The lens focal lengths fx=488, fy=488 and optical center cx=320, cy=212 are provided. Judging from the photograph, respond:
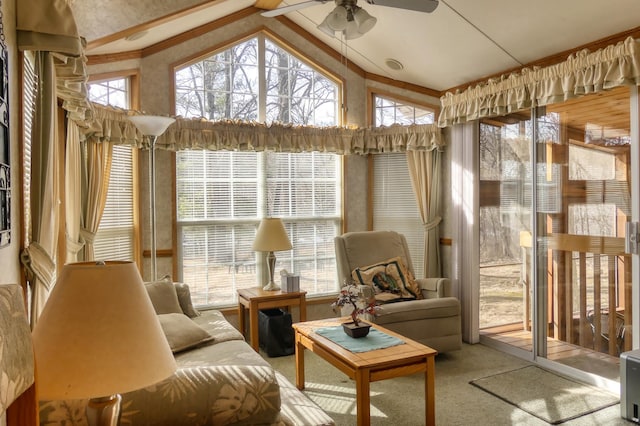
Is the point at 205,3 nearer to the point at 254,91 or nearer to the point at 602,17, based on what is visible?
the point at 254,91

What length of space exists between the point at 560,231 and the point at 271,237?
2.39 meters

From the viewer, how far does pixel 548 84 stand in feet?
12.0

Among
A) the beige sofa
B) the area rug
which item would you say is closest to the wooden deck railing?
the area rug

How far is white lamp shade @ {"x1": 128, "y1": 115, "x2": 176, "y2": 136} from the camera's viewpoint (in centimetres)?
361

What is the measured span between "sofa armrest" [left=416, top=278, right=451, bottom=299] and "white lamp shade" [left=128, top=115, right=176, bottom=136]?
2.60 metres

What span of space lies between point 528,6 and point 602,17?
18.3 inches

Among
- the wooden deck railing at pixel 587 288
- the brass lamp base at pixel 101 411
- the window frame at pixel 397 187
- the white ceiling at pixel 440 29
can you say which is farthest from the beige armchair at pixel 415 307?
the brass lamp base at pixel 101 411

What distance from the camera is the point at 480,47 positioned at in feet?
13.1

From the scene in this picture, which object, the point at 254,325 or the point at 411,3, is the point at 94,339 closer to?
the point at 411,3

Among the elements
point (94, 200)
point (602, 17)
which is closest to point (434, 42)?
point (602, 17)

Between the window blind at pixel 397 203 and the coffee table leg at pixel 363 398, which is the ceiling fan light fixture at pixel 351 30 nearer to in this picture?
the coffee table leg at pixel 363 398

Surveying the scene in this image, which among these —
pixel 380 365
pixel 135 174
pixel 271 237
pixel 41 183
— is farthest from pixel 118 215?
pixel 380 365

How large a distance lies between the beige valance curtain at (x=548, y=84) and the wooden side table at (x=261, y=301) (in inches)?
86.3

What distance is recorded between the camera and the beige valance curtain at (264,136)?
161 inches
